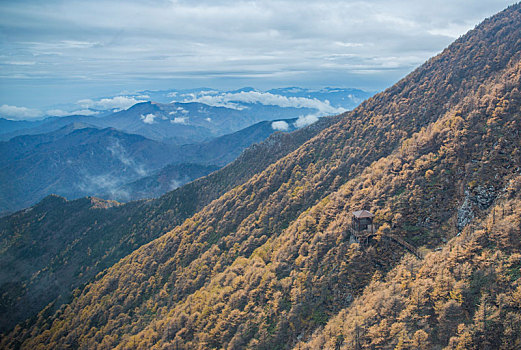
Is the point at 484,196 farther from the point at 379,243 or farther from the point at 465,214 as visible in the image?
the point at 379,243

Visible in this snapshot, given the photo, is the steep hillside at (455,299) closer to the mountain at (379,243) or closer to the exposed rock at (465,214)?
the mountain at (379,243)

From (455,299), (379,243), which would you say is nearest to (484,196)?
(379,243)

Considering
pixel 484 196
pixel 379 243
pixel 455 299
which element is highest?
pixel 484 196

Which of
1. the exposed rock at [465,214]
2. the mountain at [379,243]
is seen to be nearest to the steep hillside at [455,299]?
the mountain at [379,243]

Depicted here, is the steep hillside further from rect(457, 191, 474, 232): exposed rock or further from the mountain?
rect(457, 191, 474, 232): exposed rock

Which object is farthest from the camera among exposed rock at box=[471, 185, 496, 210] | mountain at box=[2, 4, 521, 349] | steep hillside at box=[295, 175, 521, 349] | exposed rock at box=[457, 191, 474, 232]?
exposed rock at box=[457, 191, 474, 232]

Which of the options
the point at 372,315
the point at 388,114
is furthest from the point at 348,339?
the point at 388,114

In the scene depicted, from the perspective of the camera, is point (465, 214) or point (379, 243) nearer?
point (465, 214)

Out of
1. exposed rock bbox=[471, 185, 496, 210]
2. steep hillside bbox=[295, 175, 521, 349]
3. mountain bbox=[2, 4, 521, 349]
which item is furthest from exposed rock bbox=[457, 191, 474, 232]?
steep hillside bbox=[295, 175, 521, 349]
